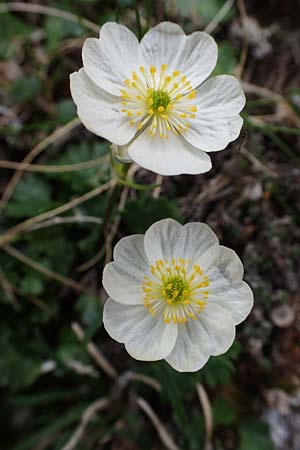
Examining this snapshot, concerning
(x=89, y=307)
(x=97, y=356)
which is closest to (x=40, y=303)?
(x=89, y=307)

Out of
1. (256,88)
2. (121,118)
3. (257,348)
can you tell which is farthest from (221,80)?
(257,348)

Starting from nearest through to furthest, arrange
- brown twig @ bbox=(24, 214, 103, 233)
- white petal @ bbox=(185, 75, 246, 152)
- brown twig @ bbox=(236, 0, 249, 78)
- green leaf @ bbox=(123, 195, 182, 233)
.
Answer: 1. white petal @ bbox=(185, 75, 246, 152)
2. green leaf @ bbox=(123, 195, 182, 233)
3. brown twig @ bbox=(24, 214, 103, 233)
4. brown twig @ bbox=(236, 0, 249, 78)

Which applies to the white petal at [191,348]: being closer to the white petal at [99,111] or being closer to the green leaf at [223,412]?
the white petal at [99,111]

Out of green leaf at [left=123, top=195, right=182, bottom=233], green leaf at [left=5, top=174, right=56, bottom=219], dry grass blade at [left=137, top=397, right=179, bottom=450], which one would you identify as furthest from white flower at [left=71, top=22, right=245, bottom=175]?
dry grass blade at [left=137, top=397, right=179, bottom=450]

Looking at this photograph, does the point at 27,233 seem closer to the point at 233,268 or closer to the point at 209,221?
the point at 209,221

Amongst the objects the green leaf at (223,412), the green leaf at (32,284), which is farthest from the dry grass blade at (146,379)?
the green leaf at (32,284)

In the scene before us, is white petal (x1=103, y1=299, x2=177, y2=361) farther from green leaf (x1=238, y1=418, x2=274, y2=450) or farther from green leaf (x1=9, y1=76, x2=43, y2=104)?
green leaf (x1=9, y1=76, x2=43, y2=104)
